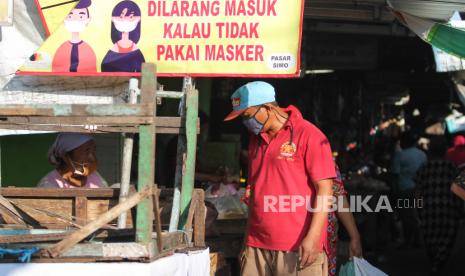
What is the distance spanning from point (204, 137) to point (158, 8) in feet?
13.8

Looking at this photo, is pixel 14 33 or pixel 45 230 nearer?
pixel 45 230

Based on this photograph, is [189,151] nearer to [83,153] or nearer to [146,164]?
[146,164]

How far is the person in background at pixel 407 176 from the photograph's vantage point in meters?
10.3

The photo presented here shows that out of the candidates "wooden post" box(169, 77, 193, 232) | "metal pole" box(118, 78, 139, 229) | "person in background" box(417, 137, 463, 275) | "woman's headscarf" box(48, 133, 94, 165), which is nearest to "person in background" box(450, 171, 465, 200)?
"person in background" box(417, 137, 463, 275)

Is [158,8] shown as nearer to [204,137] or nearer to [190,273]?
[190,273]

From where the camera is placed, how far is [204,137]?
911cm

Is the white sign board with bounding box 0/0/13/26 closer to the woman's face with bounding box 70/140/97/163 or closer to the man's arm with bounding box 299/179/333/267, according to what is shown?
the woman's face with bounding box 70/140/97/163

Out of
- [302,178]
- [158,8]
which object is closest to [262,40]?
[158,8]

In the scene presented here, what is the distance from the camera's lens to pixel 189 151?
12.9ft

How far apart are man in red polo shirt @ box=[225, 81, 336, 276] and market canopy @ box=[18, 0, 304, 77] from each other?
65 centimetres

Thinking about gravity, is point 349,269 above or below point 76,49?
below

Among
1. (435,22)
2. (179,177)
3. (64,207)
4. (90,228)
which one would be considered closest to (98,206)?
(64,207)

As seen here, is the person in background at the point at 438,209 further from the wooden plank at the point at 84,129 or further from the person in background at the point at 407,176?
the wooden plank at the point at 84,129

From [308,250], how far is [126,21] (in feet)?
7.15
